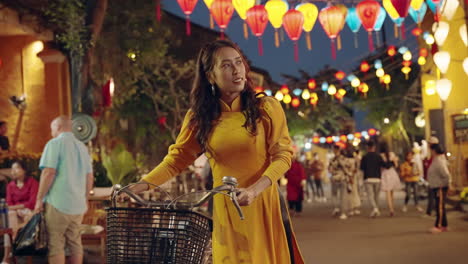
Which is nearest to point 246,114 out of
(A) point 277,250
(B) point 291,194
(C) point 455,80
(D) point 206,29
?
(A) point 277,250

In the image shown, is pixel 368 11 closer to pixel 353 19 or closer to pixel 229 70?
pixel 353 19

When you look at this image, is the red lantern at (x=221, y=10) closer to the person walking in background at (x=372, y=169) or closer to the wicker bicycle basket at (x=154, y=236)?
the person walking in background at (x=372, y=169)

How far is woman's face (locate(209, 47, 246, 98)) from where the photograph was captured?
13.2ft

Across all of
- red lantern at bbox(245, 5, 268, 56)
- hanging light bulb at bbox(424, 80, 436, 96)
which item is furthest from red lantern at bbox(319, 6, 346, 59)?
hanging light bulb at bbox(424, 80, 436, 96)

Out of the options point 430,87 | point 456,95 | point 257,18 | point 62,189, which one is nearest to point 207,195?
point 62,189

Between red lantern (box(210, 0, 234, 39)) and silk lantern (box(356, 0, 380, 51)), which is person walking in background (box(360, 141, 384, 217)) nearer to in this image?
silk lantern (box(356, 0, 380, 51))

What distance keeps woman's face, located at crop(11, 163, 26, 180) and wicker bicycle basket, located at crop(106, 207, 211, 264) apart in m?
8.78

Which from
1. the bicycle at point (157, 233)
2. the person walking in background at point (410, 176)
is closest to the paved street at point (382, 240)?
the person walking in background at point (410, 176)

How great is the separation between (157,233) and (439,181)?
40.1 feet

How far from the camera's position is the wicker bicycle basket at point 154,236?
325 centimetres

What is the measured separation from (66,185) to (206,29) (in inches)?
1635

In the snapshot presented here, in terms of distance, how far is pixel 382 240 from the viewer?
1378 cm

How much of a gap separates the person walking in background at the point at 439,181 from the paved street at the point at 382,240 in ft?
0.96

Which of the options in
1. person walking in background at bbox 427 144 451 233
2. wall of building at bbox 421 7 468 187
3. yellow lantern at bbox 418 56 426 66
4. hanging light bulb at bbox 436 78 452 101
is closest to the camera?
person walking in background at bbox 427 144 451 233
